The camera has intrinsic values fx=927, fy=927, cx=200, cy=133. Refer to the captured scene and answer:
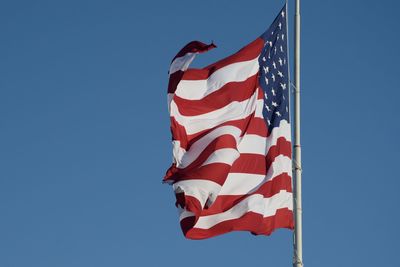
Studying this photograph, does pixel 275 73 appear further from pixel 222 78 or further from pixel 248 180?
pixel 248 180

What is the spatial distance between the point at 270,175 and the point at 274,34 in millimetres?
3836

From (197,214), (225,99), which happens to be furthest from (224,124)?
(197,214)

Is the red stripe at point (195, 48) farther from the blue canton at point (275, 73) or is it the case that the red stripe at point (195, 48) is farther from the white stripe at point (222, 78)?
the blue canton at point (275, 73)

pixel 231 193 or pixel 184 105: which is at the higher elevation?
pixel 184 105

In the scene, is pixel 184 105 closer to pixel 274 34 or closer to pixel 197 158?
pixel 197 158

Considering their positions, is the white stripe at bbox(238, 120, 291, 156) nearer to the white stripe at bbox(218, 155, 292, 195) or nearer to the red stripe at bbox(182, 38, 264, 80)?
the white stripe at bbox(218, 155, 292, 195)

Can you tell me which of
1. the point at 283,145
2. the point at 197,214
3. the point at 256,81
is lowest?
the point at 197,214

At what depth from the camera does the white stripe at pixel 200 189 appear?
20344 mm

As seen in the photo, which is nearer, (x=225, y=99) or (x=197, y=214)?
(x=197, y=214)

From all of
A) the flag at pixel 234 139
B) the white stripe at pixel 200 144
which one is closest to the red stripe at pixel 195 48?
the flag at pixel 234 139

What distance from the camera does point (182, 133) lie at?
21.5 m

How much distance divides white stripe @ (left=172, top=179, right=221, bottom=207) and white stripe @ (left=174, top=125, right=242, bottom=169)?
0.65m

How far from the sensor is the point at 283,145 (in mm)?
21547

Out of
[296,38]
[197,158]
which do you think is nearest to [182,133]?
[197,158]
